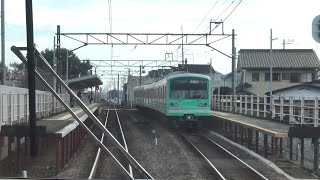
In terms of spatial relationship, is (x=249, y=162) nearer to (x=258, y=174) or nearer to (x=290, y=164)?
(x=290, y=164)

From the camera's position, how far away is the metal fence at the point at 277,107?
16.6 meters

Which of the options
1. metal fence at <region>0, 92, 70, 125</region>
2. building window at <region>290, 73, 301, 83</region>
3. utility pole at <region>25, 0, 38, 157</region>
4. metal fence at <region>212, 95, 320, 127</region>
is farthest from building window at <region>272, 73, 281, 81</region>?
utility pole at <region>25, 0, 38, 157</region>

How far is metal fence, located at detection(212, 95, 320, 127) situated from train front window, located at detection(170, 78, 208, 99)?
251 cm

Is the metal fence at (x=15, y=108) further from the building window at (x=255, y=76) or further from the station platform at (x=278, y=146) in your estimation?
the building window at (x=255, y=76)

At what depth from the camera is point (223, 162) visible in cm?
1513

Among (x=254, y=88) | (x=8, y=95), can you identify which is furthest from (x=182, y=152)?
(x=254, y=88)

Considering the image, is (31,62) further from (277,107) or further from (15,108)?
(277,107)

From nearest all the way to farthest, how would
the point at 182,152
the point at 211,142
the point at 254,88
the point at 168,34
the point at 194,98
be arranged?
1. the point at 182,152
2. the point at 211,142
3. the point at 194,98
4. the point at 168,34
5. the point at 254,88

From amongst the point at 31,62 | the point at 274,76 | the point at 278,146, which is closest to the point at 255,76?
the point at 274,76

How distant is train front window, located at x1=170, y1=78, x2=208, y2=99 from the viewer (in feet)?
83.0

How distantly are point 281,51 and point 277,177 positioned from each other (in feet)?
138

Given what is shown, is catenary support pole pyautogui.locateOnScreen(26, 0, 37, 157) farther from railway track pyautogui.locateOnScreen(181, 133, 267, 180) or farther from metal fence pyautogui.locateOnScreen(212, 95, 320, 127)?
metal fence pyautogui.locateOnScreen(212, 95, 320, 127)

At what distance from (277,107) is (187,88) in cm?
465

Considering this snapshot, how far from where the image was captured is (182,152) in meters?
17.4
